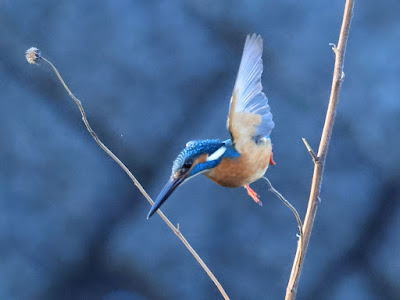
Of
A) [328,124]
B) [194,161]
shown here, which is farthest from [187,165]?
[328,124]

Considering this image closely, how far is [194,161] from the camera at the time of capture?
1.25 ft

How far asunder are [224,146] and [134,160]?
0.74 meters

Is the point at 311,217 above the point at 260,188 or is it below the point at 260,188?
above

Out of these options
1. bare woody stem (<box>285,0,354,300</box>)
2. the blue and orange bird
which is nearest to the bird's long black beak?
the blue and orange bird

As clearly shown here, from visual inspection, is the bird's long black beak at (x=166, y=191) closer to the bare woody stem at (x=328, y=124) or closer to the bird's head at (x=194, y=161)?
the bird's head at (x=194, y=161)

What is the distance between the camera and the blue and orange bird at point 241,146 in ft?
1.22

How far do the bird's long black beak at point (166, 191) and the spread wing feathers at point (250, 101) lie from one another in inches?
1.9

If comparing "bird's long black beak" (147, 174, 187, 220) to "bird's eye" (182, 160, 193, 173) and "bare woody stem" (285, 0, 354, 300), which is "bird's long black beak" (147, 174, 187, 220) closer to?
"bird's eye" (182, 160, 193, 173)

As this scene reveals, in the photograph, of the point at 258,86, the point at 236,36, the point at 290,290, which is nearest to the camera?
the point at 258,86

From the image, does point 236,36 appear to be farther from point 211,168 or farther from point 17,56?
point 211,168

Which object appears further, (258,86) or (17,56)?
(17,56)

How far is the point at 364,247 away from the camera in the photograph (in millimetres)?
1159

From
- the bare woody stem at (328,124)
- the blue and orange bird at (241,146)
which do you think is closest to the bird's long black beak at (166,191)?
the blue and orange bird at (241,146)

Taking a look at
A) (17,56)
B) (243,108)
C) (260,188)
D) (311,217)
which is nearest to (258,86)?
(243,108)
